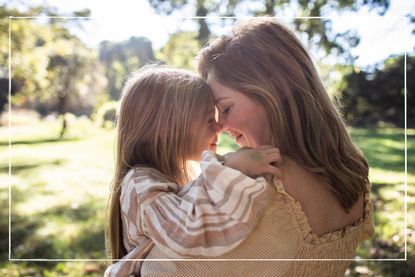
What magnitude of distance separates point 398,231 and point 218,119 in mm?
1340

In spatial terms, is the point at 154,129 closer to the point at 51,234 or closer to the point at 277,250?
the point at 277,250

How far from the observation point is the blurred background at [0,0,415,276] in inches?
59.3

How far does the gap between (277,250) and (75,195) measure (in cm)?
171

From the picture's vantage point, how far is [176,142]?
103cm

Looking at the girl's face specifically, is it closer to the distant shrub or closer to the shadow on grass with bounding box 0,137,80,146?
the distant shrub

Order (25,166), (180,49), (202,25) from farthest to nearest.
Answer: (25,166) → (180,49) → (202,25)

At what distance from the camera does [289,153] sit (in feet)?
2.84

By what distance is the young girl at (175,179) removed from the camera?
0.77 meters

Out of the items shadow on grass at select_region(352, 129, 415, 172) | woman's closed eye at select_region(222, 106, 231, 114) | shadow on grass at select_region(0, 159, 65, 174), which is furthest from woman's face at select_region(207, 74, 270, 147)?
shadow on grass at select_region(0, 159, 65, 174)

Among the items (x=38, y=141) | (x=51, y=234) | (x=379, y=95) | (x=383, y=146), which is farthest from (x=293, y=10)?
(x=51, y=234)

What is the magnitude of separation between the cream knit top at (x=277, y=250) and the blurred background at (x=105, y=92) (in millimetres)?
511

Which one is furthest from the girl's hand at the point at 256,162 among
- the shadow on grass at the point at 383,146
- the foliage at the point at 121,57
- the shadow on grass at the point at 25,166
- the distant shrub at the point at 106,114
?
the shadow on grass at the point at 25,166

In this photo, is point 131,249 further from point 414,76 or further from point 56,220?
point 414,76

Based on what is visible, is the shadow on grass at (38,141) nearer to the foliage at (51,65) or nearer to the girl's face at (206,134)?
the foliage at (51,65)
